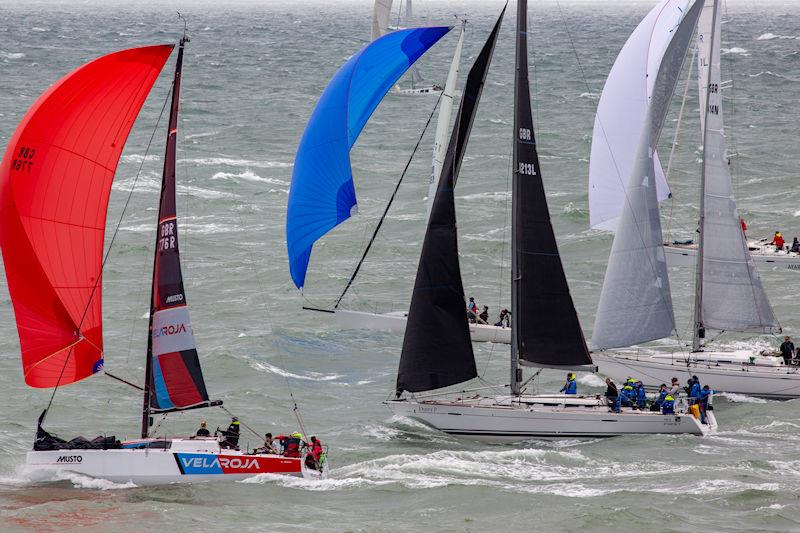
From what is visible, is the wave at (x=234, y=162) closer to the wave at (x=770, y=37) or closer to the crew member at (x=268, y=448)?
the crew member at (x=268, y=448)

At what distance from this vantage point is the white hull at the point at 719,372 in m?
38.6

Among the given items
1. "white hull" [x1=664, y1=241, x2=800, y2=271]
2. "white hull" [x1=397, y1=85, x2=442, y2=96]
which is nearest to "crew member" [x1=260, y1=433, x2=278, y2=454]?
"white hull" [x1=664, y1=241, x2=800, y2=271]

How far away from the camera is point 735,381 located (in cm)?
3878

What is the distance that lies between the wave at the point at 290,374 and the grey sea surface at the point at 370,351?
0.10 metres

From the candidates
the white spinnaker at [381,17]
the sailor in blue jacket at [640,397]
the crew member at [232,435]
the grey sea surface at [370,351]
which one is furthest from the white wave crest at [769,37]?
the crew member at [232,435]

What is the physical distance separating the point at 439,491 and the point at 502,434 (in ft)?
13.4

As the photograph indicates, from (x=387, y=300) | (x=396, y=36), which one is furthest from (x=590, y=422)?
(x=387, y=300)

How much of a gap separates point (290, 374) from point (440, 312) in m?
9.66

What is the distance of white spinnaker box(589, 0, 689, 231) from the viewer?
43.8 meters

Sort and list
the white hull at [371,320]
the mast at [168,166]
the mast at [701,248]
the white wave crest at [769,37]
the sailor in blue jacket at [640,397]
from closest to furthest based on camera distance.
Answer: the mast at [168,166], the sailor in blue jacket at [640,397], the mast at [701,248], the white hull at [371,320], the white wave crest at [769,37]

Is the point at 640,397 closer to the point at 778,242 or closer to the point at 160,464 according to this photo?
the point at 160,464

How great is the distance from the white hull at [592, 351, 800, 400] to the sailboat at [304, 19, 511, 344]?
6.61 meters

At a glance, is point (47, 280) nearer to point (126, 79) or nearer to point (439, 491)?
point (126, 79)

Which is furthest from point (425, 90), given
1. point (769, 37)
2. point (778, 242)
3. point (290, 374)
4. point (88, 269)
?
point (769, 37)
